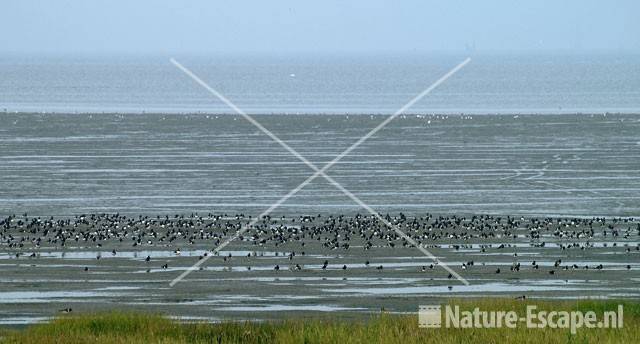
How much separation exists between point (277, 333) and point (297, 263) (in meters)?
9.16

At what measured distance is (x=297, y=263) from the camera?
27.0 metres

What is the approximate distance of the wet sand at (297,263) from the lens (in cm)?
2291

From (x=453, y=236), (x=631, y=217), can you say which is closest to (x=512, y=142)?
(x=631, y=217)

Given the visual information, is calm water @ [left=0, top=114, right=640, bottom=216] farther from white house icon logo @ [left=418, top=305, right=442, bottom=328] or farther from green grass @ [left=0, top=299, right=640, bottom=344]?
green grass @ [left=0, top=299, right=640, bottom=344]

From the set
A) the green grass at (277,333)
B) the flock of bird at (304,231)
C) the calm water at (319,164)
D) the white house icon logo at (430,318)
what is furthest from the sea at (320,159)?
the green grass at (277,333)

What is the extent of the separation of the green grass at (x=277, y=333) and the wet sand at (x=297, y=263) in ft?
9.17

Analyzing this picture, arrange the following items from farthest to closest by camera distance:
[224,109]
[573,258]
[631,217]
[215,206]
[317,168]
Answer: [224,109], [317,168], [215,206], [631,217], [573,258]

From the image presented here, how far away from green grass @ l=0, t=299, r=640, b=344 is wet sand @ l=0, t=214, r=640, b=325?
2796 millimetres

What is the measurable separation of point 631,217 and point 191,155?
73.9ft

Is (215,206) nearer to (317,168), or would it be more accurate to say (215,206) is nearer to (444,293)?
(317,168)

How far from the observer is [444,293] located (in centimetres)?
2375

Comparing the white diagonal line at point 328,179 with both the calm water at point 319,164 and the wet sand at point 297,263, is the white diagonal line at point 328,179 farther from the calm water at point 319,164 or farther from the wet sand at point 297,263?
the calm water at point 319,164

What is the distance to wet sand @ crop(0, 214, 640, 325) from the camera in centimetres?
2291

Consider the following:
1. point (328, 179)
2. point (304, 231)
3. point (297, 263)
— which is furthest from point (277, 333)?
point (328, 179)
